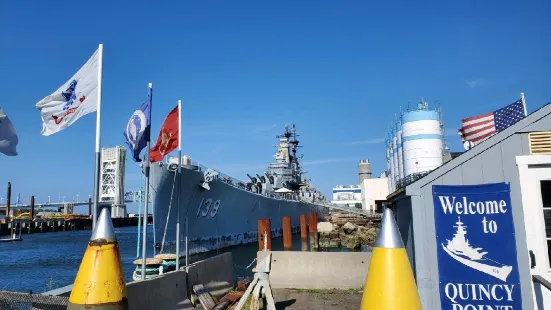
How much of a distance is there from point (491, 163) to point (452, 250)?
55.8 inches

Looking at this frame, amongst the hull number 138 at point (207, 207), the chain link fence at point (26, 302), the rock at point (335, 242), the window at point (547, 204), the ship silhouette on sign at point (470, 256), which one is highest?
the hull number 138 at point (207, 207)

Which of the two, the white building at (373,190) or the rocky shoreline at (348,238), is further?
the white building at (373,190)

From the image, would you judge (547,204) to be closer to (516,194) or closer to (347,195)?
(516,194)

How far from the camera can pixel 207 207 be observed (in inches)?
1174

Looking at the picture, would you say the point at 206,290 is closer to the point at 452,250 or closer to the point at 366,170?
the point at 452,250

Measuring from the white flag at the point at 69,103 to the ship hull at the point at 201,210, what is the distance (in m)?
12.4

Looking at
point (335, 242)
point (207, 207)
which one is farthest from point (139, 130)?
point (335, 242)

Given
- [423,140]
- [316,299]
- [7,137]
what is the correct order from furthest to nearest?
1. [423,140]
2. [316,299]
3. [7,137]

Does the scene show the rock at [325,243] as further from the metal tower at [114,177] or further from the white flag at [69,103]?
the metal tower at [114,177]

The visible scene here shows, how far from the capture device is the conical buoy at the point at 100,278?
3.66m

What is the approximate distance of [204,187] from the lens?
27.6 m

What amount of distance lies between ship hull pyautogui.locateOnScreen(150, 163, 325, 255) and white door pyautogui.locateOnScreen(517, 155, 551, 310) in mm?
16981

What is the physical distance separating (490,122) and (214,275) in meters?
8.61

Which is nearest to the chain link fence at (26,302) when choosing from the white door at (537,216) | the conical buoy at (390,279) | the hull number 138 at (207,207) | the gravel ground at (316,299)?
the conical buoy at (390,279)
